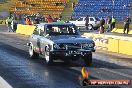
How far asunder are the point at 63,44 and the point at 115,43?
892cm

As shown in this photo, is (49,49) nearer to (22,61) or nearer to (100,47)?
(22,61)

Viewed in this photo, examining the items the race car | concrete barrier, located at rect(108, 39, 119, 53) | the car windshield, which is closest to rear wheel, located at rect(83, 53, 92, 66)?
the race car

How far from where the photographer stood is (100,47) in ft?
87.1

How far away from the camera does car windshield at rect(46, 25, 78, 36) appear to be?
1730cm

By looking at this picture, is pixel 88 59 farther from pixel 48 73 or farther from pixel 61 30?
pixel 48 73

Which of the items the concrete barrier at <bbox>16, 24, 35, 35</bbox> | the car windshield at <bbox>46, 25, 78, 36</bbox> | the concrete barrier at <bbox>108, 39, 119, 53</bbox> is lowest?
the concrete barrier at <bbox>16, 24, 35, 35</bbox>

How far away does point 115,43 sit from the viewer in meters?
24.4

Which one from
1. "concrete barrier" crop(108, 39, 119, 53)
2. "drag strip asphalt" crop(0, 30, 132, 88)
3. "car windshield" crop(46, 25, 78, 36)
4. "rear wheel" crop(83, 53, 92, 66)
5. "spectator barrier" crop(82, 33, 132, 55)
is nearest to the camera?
"drag strip asphalt" crop(0, 30, 132, 88)

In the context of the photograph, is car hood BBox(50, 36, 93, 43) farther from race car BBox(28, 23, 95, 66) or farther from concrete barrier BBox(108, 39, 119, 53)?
concrete barrier BBox(108, 39, 119, 53)

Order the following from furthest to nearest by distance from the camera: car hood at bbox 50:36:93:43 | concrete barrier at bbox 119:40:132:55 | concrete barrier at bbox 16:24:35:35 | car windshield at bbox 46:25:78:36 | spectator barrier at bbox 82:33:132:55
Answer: concrete barrier at bbox 16:24:35:35 < spectator barrier at bbox 82:33:132:55 < concrete barrier at bbox 119:40:132:55 < car windshield at bbox 46:25:78:36 < car hood at bbox 50:36:93:43

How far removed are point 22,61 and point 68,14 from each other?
59.8 m

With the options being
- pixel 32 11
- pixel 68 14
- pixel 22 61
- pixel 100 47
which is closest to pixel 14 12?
pixel 32 11

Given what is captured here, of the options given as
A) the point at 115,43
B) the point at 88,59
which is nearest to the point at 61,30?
the point at 88,59

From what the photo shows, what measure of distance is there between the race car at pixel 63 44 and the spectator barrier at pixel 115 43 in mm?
6163
